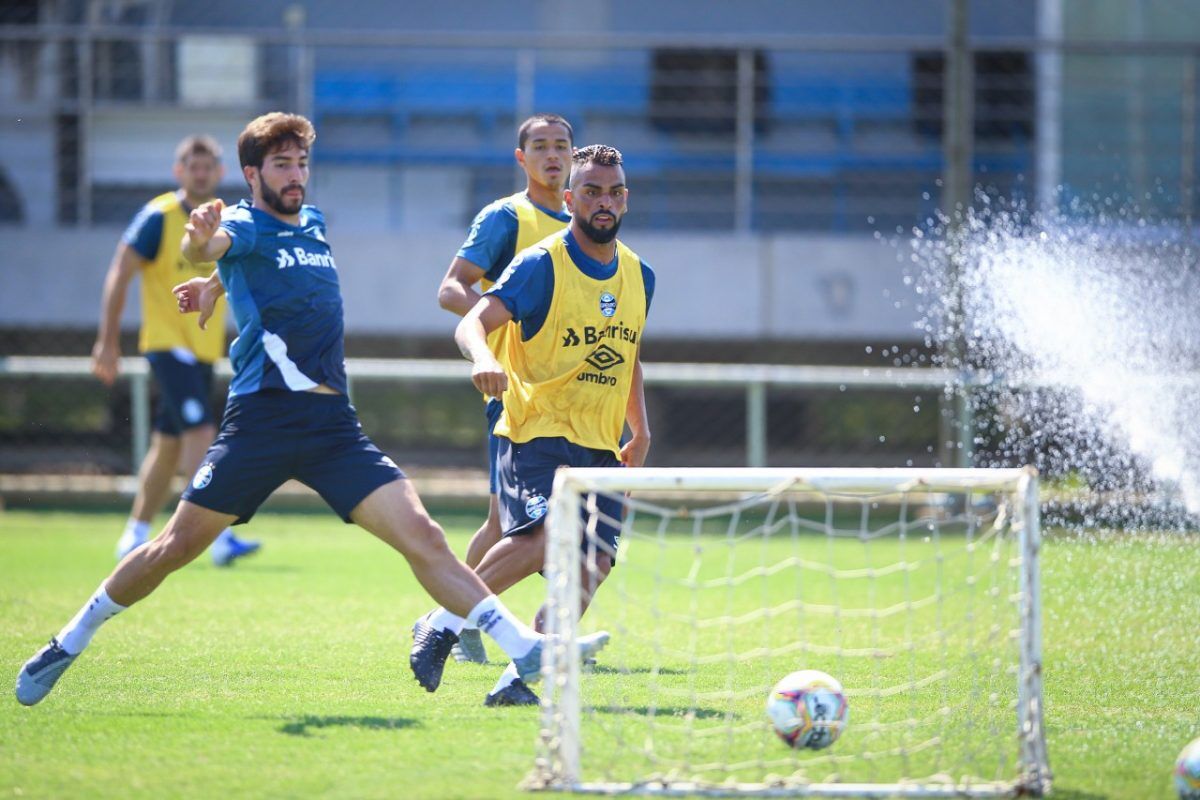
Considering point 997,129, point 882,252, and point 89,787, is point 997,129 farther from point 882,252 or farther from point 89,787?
point 89,787

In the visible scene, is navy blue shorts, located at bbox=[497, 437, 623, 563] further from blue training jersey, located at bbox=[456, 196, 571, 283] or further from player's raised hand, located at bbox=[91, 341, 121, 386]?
player's raised hand, located at bbox=[91, 341, 121, 386]

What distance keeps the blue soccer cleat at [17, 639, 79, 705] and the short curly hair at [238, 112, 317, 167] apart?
1839 millimetres

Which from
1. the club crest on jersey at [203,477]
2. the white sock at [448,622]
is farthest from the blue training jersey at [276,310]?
the white sock at [448,622]

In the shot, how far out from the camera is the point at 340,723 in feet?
16.1

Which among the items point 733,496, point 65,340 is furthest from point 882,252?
point 65,340

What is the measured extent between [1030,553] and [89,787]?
2646mm

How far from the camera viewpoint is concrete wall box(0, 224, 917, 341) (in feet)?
44.5

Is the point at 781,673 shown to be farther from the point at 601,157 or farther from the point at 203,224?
the point at 203,224

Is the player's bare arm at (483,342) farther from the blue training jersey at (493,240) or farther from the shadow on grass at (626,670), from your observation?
the shadow on grass at (626,670)

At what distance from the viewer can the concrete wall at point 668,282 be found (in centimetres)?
1357

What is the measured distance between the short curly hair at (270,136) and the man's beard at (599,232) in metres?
1.05

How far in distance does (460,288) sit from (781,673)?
6.57 ft

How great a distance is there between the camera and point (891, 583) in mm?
9047

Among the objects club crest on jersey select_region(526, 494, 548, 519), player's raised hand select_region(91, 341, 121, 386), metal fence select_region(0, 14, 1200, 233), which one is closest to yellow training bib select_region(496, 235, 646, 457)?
club crest on jersey select_region(526, 494, 548, 519)
